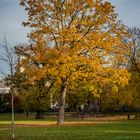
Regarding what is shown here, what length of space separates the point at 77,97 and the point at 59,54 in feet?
153

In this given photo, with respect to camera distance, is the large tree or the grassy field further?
the large tree

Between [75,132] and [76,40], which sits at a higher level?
[76,40]

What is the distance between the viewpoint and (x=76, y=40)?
1864 inches

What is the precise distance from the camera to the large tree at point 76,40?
47250 millimetres

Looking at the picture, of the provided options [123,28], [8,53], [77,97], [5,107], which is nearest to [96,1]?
[123,28]

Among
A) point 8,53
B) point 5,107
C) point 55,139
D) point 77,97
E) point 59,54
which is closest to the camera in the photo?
point 55,139

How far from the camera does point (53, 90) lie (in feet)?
240

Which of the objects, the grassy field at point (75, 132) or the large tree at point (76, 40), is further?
the large tree at point (76, 40)

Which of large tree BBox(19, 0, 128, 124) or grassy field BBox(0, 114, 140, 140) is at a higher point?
large tree BBox(19, 0, 128, 124)

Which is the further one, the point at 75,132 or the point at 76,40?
the point at 76,40

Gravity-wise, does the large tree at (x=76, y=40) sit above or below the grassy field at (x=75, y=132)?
above

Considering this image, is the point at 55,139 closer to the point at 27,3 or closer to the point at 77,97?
the point at 27,3

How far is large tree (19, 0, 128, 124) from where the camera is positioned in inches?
1860

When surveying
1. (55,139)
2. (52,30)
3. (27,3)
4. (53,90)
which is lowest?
(55,139)
